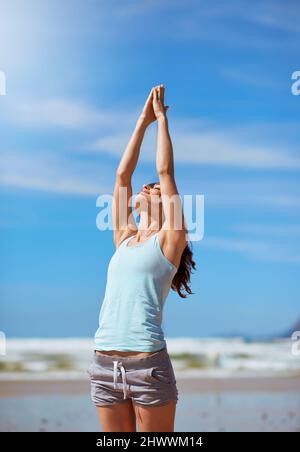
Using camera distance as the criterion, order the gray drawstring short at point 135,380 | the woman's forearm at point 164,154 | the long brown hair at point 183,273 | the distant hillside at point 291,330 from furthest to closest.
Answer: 1. the distant hillside at point 291,330
2. the long brown hair at point 183,273
3. the woman's forearm at point 164,154
4. the gray drawstring short at point 135,380

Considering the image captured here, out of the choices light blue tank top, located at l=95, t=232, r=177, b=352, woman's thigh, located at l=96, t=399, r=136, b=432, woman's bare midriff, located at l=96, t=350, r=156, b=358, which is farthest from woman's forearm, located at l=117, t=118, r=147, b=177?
woman's thigh, located at l=96, t=399, r=136, b=432

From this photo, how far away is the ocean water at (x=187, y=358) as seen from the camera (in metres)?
6.97

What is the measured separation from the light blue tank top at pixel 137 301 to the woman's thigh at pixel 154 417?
158mm

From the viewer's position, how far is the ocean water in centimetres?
697

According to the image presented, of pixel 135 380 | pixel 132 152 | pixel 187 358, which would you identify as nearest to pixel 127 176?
pixel 132 152

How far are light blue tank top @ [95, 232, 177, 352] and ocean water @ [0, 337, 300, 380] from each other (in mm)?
4947

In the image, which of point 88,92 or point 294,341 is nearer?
point 88,92

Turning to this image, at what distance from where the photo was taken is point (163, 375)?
181cm

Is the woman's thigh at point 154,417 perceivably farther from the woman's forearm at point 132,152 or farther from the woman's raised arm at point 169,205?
the woman's forearm at point 132,152

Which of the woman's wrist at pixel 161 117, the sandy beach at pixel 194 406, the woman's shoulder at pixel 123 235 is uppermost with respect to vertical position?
the woman's wrist at pixel 161 117

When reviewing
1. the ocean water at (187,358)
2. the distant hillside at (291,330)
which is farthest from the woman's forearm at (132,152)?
the distant hillside at (291,330)

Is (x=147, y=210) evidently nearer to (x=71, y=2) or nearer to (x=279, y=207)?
(x=71, y=2)
